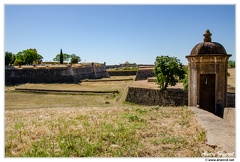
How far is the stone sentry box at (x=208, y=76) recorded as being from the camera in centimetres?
730

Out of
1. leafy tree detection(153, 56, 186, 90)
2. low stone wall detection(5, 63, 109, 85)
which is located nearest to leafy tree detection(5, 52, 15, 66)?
low stone wall detection(5, 63, 109, 85)

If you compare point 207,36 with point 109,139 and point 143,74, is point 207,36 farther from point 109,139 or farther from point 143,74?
point 143,74

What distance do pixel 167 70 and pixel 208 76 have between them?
15789 millimetres

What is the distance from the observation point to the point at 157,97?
→ 2270cm

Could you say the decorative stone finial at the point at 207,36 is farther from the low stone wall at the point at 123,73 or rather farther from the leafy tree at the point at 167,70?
the low stone wall at the point at 123,73

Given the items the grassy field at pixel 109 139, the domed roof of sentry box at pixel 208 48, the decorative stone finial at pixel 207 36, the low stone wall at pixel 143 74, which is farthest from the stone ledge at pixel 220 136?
the low stone wall at pixel 143 74

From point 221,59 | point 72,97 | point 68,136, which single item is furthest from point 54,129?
point 72,97

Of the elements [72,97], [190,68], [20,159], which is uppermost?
[190,68]

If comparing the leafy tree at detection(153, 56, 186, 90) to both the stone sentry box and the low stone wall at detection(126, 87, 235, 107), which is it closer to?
the low stone wall at detection(126, 87, 235, 107)

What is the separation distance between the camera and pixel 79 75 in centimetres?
4528

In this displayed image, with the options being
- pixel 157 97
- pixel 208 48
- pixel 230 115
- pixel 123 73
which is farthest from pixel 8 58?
pixel 230 115

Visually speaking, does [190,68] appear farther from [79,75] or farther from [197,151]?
[79,75]

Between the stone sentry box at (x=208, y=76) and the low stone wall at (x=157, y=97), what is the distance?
13.0m

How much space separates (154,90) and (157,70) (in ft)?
7.07
